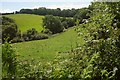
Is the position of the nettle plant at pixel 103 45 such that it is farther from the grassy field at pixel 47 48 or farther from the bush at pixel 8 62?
the bush at pixel 8 62

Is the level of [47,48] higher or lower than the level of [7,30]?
lower

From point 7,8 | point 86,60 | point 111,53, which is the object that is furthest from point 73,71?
point 7,8

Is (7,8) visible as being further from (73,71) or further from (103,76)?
(103,76)

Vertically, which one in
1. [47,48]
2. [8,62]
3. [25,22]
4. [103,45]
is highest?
[25,22]

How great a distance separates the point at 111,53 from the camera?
10.8 feet

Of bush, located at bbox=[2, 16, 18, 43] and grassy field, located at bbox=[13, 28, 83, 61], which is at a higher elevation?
bush, located at bbox=[2, 16, 18, 43]

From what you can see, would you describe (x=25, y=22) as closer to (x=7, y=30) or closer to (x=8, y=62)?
(x=7, y=30)

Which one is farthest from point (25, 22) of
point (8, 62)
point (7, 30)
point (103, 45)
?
point (103, 45)

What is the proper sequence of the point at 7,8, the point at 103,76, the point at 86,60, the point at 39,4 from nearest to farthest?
the point at 103,76 < the point at 86,60 < the point at 7,8 < the point at 39,4

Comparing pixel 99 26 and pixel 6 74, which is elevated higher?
pixel 99 26

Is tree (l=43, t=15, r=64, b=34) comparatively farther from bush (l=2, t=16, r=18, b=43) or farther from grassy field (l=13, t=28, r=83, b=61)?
bush (l=2, t=16, r=18, b=43)

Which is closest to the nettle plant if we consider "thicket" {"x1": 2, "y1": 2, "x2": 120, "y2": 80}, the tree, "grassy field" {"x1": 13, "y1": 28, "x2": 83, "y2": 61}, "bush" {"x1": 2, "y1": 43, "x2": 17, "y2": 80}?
"thicket" {"x1": 2, "y1": 2, "x2": 120, "y2": 80}

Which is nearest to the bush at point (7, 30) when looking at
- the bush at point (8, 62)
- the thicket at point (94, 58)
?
the bush at point (8, 62)

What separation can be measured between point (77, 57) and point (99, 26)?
46 centimetres
